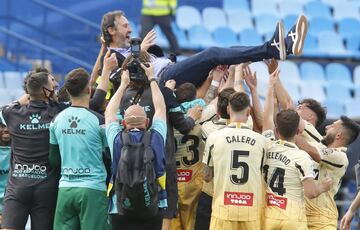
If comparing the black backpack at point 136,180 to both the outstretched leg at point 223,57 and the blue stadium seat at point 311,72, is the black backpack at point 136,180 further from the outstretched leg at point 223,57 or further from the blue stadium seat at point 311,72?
the blue stadium seat at point 311,72

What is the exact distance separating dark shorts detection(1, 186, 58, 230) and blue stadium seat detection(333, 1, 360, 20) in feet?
47.3

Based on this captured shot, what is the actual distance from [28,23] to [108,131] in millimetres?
11127

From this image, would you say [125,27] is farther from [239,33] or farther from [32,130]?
[239,33]

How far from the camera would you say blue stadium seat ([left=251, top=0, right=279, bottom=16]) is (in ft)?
74.1

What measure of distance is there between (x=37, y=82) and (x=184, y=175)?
1806mm

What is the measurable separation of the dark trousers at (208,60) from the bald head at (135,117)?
1508 mm

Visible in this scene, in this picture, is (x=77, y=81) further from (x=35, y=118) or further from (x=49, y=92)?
(x=35, y=118)

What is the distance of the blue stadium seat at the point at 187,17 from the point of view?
70.8 feet

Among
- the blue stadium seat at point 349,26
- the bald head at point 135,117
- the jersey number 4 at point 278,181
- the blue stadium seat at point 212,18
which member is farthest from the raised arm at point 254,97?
the blue stadium seat at point 349,26

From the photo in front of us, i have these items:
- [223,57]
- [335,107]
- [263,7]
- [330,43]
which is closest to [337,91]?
[335,107]

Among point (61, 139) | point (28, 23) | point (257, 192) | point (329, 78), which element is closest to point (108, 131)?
point (61, 139)

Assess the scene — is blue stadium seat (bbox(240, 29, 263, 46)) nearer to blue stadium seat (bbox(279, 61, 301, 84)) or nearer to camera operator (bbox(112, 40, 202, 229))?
blue stadium seat (bbox(279, 61, 301, 84))

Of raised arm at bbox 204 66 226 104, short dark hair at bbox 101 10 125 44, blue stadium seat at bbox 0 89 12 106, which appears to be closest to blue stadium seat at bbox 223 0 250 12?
blue stadium seat at bbox 0 89 12 106

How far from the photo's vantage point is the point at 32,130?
955 centimetres
